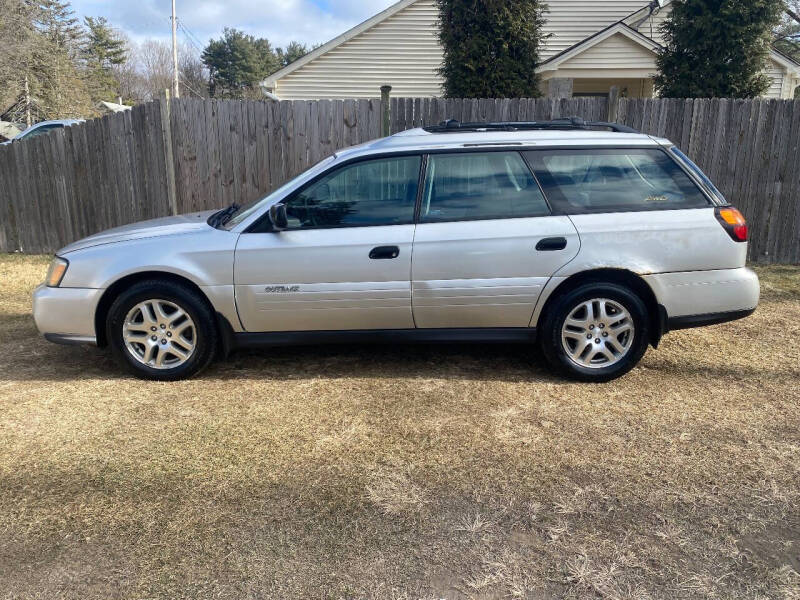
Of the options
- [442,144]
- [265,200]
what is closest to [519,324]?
[442,144]

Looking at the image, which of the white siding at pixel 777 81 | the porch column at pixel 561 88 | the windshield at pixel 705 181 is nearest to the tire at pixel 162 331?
the windshield at pixel 705 181

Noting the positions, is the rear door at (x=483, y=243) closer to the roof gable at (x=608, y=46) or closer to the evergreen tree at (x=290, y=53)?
the roof gable at (x=608, y=46)

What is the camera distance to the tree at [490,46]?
1006 centimetres

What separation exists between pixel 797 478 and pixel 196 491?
10.0 feet

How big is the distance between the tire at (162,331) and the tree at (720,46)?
8.84 meters

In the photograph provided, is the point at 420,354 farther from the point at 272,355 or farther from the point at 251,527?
the point at 251,527

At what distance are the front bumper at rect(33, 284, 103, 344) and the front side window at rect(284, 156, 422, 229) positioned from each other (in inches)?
60.7

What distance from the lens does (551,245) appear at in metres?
4.41

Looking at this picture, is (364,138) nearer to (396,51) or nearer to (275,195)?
(275,195)

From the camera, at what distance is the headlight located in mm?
4570

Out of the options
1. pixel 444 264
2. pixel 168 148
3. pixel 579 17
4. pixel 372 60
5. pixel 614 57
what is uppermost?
pixel 579 17

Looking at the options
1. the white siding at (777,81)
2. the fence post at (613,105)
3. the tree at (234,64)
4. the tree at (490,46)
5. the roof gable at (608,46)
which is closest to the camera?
the fence post at (613,105)

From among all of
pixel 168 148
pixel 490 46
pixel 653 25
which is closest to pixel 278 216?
pixel 168 148

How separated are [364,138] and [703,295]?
4921 mm
